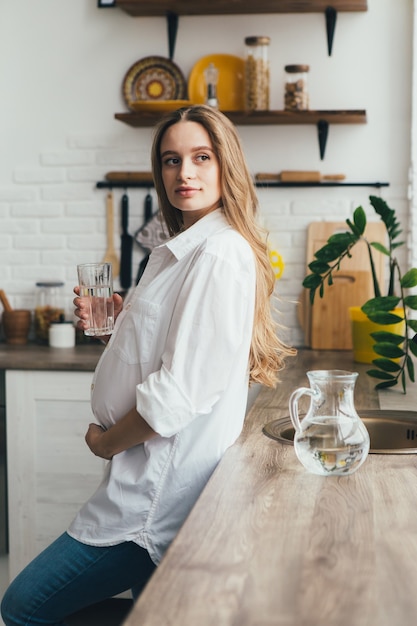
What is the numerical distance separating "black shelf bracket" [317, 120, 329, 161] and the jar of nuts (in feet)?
0.39

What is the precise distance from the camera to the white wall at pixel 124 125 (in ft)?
11.8

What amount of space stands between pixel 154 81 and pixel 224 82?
1.02ft

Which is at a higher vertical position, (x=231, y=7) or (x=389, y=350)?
(x=231, y=7)

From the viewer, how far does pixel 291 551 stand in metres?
1.18

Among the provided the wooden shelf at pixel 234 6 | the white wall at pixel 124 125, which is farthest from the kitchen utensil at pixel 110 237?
the wooden shelf at pixel 234 6

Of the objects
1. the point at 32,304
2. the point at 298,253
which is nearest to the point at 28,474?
the point at 32,304

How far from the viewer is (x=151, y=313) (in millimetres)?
1762

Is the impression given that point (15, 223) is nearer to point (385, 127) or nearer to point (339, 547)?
point (385, 127)

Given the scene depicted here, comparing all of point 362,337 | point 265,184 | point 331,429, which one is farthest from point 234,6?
point 331,429

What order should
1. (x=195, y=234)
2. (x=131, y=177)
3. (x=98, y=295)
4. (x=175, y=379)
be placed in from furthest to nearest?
(x=131, y=177) < (x=98, y=295) < (x=195, y=234) < (x=175, y=379)

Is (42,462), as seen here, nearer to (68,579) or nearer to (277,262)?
(277,262)

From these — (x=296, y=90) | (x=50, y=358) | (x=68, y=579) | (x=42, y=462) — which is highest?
(x=296, y=90)

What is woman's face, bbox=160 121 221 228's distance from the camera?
6.08 feet

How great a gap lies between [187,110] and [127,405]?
2.23 ft
